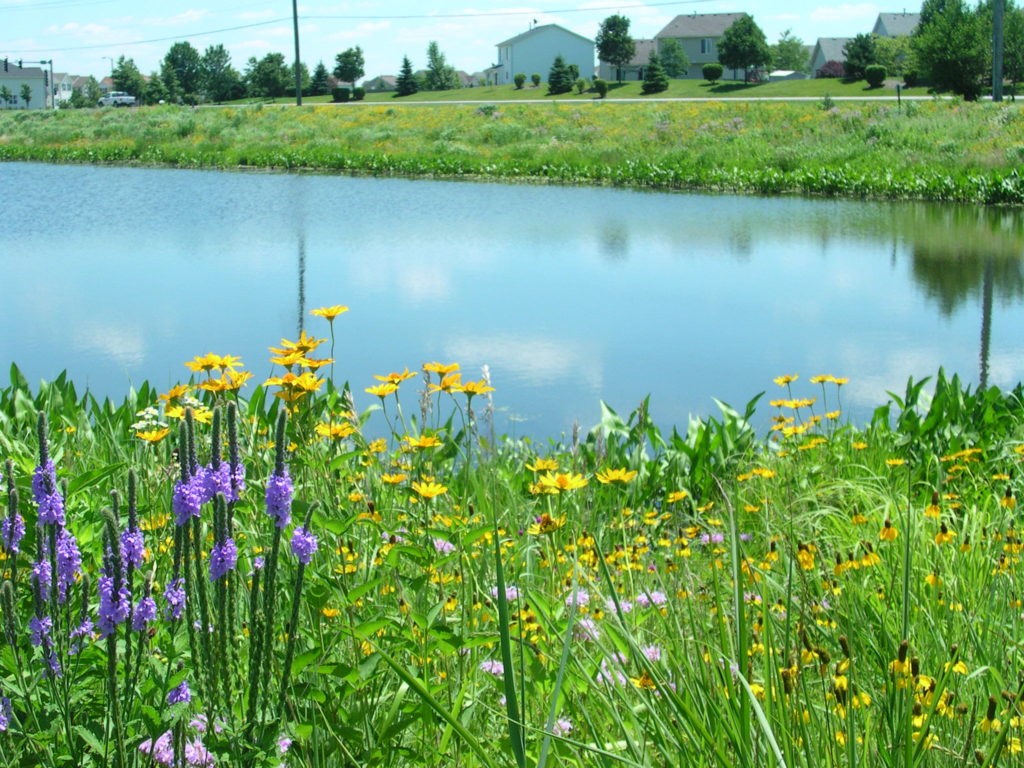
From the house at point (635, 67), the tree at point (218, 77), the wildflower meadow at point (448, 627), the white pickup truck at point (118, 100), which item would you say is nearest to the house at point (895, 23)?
the house at point (635, 67)

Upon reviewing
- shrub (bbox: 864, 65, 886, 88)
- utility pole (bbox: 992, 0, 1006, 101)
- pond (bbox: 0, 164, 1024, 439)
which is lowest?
pond (bbox: 0, 164, 1024, 439)

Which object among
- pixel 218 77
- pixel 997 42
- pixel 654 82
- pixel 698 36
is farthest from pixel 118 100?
pixel 997 42

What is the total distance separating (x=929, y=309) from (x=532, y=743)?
7.46 meters

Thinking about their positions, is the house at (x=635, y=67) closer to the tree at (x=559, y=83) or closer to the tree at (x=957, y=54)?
the tree at (x=559, y=83)

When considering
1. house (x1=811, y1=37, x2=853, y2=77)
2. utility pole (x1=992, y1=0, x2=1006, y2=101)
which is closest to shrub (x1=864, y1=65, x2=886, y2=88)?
utility pole (x1=992, y1=0, x2=1006, y2=101)

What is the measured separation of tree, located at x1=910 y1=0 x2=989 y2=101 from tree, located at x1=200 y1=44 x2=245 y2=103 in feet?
140

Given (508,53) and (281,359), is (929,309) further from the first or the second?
(508,53)

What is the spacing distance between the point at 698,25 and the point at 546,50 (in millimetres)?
11957

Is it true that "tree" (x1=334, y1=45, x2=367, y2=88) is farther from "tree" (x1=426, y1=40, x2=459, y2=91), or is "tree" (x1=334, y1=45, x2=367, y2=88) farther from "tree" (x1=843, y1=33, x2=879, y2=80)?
"tree" (x1=843, y1=33, x2=879, y2=80)

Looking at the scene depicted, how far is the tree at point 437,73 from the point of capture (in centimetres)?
6988

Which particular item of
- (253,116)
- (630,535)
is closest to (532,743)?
(630,535)

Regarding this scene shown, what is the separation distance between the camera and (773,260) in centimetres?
1087

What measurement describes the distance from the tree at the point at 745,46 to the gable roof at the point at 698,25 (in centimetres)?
2066

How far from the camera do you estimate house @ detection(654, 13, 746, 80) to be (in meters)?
81.3
